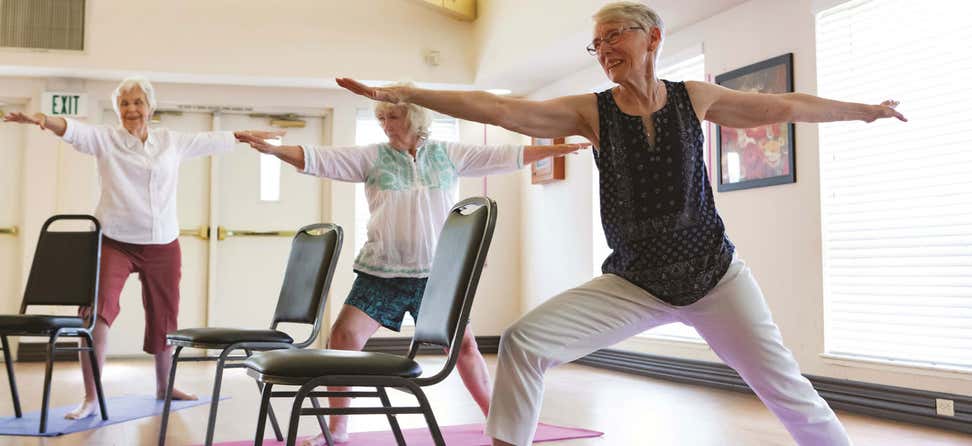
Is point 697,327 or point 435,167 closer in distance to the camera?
point 697,327

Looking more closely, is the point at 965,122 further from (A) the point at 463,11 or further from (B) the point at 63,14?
(B) the point at 63,14

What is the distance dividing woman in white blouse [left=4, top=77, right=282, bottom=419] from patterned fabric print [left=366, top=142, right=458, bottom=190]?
Answer: 0.87 metres

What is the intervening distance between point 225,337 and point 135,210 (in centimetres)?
148

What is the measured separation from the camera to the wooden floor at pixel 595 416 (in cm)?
340

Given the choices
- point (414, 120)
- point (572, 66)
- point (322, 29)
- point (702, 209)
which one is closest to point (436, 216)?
point (414, 120)

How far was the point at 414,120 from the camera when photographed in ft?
10.6

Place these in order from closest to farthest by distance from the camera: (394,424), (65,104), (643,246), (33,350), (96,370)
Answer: (643,246) → (394,424) → (96,370) → (33,350) → (65,104)

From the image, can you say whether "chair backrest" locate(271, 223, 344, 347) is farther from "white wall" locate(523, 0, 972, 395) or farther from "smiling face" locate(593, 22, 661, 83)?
"white wall" locate(523, 0, 972, 395)

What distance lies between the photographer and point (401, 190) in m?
3.15

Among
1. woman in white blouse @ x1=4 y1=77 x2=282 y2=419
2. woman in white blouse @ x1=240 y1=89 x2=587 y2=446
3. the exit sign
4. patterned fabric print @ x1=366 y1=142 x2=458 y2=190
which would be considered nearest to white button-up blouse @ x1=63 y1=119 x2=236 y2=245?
woman in white blouse @ x1=4 y1=77 x2=282 y2=419

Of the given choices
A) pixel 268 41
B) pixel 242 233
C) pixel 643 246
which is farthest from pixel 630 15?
pixel 242 233

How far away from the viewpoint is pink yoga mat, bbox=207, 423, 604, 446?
3297mm

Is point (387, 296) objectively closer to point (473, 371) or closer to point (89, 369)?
point (473, 371)

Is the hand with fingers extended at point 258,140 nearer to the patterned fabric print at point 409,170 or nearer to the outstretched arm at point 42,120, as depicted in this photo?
the patterned fabric print at point 409,170
